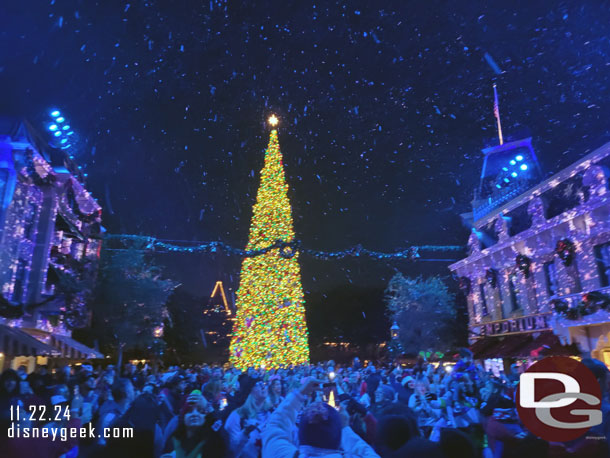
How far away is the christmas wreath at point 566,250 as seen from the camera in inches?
767

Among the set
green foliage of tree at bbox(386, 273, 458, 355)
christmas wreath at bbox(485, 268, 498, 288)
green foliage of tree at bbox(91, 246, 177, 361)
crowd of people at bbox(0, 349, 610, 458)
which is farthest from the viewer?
green foliage of tree at bbox(386, 273, 458, 355)

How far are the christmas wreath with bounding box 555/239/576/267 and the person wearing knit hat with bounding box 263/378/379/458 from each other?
19312mm

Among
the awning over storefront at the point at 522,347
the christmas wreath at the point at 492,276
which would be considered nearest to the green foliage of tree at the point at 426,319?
the awning over storefront at the point at 522,347

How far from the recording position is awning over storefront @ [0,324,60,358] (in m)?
16.1

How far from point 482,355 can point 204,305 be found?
31.2 m

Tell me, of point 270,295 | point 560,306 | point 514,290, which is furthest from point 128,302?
point 560,306

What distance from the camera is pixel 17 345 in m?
16.7

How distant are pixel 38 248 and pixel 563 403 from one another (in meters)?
24.1

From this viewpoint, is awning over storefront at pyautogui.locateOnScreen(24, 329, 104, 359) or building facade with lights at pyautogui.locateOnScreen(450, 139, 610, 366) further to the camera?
awning over storefront at pyautogui.locateOnScreen(24, 329, 104, 359)

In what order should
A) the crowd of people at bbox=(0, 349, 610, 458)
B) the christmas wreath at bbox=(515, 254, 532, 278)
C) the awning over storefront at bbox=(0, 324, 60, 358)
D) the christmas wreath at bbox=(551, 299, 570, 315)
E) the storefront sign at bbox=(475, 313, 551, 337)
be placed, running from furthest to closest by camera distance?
the christmas wreath at bbox=(515, 254, 532, 278)
the storefront sign at bbox=(475, 313, 551, 337)
the christmas wreath at bbox=(551, 299, 570, 315)
the awning over storefront at bbox=(0, 324, 60, 358)
the crowd of people at bbox=(0, 349, 610, 458)

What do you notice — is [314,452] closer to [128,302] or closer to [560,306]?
[560,306]

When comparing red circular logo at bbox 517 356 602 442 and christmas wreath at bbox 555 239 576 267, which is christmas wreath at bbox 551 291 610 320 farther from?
red circular logo at bbox 517 356 602 442

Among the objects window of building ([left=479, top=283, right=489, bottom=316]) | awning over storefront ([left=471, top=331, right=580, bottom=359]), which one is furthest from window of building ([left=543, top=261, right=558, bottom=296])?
window of building ([left=479, top=283, right=489, bottom=316])

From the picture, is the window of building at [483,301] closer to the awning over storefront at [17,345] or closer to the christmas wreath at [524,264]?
the christmas wreath at [524,264]
